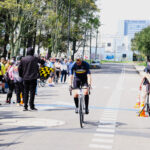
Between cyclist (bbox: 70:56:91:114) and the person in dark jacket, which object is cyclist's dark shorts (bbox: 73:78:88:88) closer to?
cyclist (bbox: 70:56:91:114)

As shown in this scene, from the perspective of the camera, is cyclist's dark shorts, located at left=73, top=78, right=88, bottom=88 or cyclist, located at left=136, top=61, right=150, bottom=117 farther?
cyclist, located at left=136, top=61, right=150, bottom=117

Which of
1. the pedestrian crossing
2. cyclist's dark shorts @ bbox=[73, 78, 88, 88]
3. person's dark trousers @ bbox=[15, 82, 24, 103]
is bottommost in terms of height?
the pedestrian crossing

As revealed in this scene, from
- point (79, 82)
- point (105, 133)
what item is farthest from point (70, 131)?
point (79, 82)

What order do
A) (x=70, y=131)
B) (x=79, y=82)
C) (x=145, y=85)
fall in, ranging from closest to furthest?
(x=70, y=131), (x=79, y=82), (x=145, y=85)

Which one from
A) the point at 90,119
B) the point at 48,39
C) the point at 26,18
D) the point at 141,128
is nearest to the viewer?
the point at 141,128

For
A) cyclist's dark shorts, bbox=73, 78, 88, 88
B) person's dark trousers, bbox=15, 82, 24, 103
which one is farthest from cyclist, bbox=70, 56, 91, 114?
person's dark trousers, bbox=15, 82, 24, 103

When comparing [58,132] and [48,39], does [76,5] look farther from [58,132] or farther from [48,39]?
[58,132]

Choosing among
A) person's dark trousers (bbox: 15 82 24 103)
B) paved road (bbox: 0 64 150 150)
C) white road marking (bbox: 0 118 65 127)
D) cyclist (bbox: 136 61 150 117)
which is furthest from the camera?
person's dark trousers (bbox: 15 82 24 103)

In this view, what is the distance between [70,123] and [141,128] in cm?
169

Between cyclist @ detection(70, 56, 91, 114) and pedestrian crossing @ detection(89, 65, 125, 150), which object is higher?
cyclist @ detection(70, 56, 91, 114)

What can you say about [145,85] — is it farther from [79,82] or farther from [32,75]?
[32,75]

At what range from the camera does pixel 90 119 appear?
10.5m

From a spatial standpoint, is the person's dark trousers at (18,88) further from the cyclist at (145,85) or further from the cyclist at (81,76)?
the cyclist at (145,85)

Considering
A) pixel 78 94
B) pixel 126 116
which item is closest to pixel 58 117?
pixel 78 94
